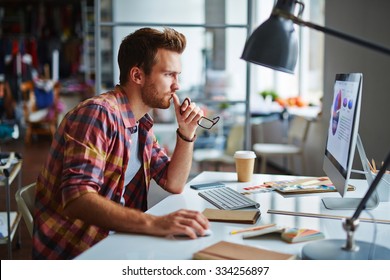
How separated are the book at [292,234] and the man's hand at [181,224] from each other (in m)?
0.13

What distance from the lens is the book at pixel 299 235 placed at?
1.60m

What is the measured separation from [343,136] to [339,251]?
1.58 feet

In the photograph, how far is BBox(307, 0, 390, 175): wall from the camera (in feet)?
13.0

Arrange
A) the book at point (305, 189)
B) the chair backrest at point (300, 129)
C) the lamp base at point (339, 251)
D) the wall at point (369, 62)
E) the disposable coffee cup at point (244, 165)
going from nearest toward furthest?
the lamp base at point (339, 251) < the book at point (305, 189) < the disposable coffee cup at point (244, 165) < the wall at point (369, 62) < the chair backrest at point (300, 129)

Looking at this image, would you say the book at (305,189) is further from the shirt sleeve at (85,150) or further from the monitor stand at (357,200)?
the shirt sleeve at (85,150)

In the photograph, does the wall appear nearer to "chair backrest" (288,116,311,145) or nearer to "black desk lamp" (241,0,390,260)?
"chair backrest" (288,116,311,145)

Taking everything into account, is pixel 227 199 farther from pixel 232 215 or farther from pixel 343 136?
pixel 343 136

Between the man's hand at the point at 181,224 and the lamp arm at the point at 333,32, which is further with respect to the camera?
the man's hand at the point at 181,224

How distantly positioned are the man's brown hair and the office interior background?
613mm

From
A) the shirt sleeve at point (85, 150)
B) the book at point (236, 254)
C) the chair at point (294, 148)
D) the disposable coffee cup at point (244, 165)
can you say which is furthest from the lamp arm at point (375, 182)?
the chair at point (294, 148)

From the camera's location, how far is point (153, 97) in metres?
2.13

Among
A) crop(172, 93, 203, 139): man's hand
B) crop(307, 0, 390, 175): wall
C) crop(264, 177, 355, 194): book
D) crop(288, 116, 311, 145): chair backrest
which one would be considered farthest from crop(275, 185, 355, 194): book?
crop(288, 116, 311, 145): chair backrest

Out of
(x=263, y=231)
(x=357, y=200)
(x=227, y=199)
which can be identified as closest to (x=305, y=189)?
(x=357, y=200)
